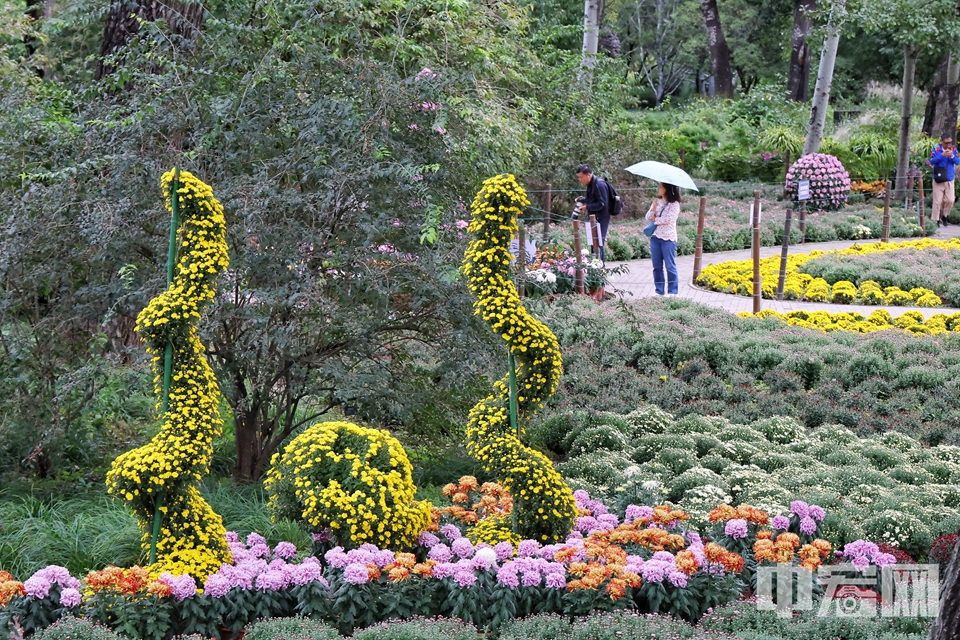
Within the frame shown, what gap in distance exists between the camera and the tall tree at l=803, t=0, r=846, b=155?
18312mm

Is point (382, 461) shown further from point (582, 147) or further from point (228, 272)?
point (582, 147)

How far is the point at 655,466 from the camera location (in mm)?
6699

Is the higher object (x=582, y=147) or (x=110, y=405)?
(x=582, y=147)

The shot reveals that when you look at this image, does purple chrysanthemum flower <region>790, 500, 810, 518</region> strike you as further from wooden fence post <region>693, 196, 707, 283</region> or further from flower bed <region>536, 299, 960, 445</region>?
wooden fence post <region>693, 196, 707, 283</region>

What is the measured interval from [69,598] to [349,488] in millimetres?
1362

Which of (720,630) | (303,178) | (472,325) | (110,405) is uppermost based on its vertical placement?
(303,178)

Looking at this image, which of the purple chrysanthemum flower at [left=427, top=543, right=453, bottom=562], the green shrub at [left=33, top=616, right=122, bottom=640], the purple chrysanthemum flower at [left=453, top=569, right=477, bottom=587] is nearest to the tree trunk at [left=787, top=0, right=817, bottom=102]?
the purple chrysanthemum flower at [left=427, top=543, right=453, bottom=562]

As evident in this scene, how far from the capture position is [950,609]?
133 inches

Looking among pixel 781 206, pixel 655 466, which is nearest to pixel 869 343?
pixel 655 466

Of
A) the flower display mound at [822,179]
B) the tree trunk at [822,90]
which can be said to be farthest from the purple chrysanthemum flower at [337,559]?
the flower display mound at [822,179]

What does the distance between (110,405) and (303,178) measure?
2.27 m

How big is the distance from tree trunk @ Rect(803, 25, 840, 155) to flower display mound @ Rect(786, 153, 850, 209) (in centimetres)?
35

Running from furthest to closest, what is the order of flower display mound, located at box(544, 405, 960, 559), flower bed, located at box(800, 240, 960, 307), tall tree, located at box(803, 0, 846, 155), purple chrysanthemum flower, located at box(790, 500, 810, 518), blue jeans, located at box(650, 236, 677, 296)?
tall tree, located at box(803, 0, 846, 155)
flower bed, located at box(800, 240, 960, 307)
blue jeans, located at box(650, 236, 677, 296)
flower display mound, located at box(544, 405, 960, 559)
purple chrysanthemum flower, located at box(790, 500, 810, 518)

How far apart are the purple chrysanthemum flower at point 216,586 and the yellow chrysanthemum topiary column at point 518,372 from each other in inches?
54.8
